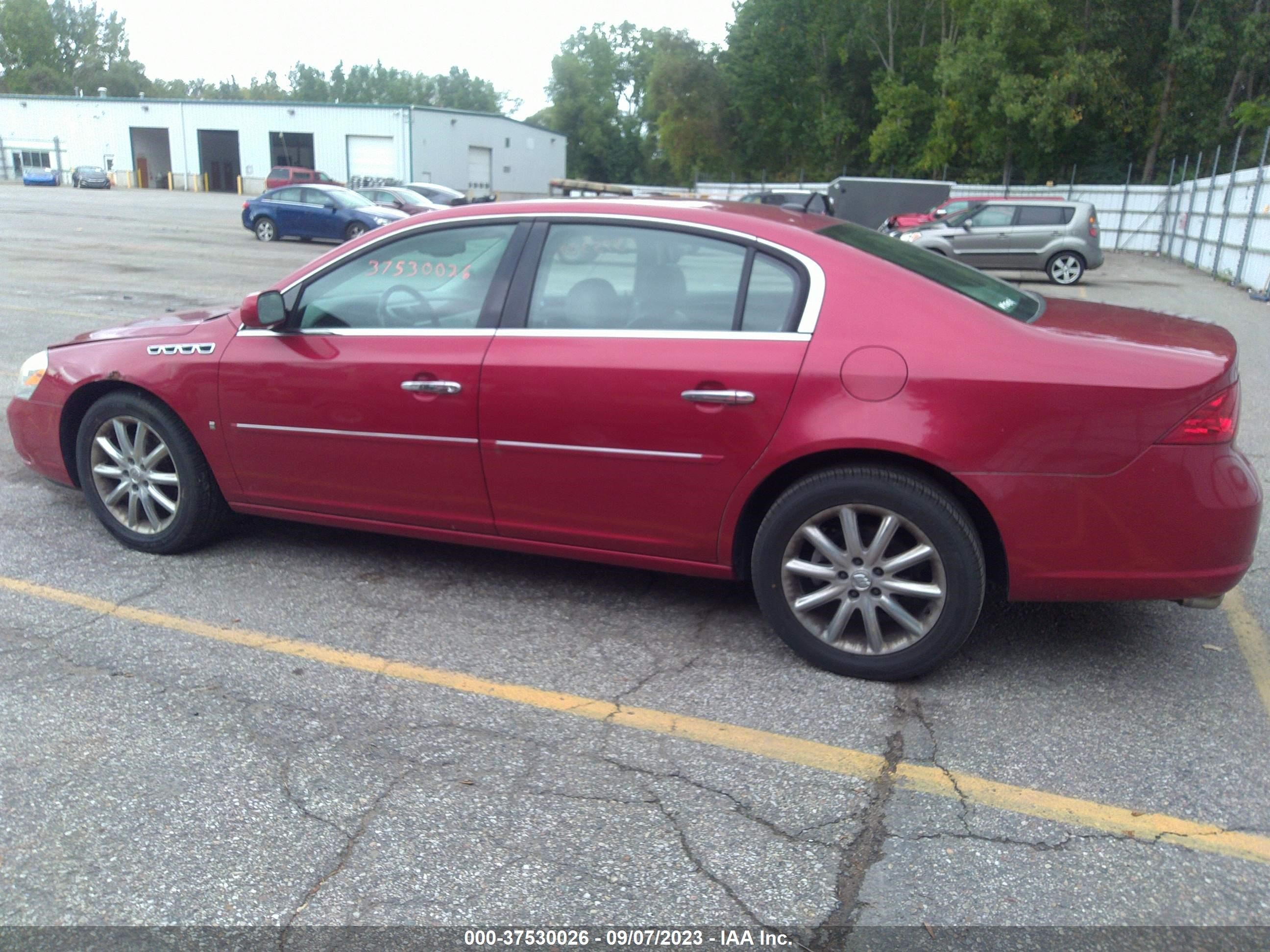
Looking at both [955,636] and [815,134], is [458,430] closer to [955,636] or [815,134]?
[955,636]

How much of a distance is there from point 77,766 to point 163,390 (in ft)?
6.42

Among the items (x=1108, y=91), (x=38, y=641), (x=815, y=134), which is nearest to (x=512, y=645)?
(x=38, y=641)

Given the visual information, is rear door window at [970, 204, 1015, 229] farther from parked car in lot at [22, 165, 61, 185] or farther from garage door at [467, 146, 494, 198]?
parked car in lot at [22, 165, 61, 185]

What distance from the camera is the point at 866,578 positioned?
11.7 ft

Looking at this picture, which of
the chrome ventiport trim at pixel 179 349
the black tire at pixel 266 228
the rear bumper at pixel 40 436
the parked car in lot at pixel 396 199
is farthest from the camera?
the parked car in lot at pixel 396 199

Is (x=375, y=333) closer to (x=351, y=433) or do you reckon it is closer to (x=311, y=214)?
(x=351, y=433)

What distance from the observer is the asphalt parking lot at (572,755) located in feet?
8.54

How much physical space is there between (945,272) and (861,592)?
128 cm

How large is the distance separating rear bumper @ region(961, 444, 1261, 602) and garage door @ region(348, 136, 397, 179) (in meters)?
60.5

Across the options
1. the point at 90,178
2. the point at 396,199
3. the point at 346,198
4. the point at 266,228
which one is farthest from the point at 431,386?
the point at 90,178

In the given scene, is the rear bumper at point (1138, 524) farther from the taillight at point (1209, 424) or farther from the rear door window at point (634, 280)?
the rear door window at point (634, 280)

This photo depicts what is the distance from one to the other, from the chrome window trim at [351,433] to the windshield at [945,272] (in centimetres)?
159

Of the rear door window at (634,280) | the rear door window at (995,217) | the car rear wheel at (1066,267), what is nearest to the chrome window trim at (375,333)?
the rear door window at (634,280)

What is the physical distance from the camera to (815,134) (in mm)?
61094
